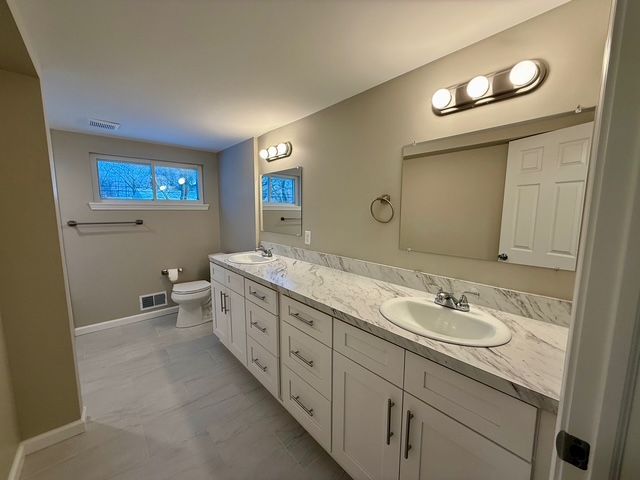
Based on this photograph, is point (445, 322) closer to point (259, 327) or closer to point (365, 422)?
point (365, 422)

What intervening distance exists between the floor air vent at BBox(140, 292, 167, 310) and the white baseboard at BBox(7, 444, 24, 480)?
179 centimetres

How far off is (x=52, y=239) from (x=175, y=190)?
205cm

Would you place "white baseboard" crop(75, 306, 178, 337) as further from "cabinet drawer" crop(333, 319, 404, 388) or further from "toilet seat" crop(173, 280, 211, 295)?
"cabinet drawer" crop(333, 319, 404, 388)

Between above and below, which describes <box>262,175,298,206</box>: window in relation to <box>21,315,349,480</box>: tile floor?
above

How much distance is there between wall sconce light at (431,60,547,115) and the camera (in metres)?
1.09

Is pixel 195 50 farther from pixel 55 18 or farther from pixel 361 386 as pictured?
pixel 361 386

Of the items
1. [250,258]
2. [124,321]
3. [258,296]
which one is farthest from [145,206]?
[258,296]

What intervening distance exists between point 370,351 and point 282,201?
1794mm

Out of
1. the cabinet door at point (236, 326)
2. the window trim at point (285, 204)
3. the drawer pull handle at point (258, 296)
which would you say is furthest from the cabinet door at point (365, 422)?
the window trim at point (285, 204)

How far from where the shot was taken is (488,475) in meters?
0.80

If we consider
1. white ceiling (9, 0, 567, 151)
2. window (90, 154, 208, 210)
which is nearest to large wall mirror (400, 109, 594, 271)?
white ceiling (9, 0, 567, 151)

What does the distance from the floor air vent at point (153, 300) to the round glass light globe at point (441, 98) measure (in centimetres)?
348

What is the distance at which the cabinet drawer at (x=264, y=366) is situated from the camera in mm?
1707

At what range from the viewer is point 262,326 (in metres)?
1.80
